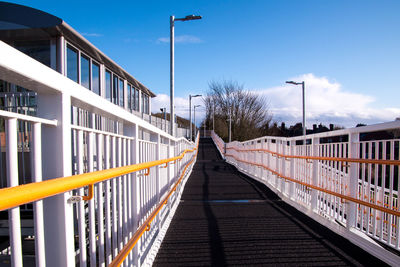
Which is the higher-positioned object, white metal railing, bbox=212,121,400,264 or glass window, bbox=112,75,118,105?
glass window, bbox=112,75,118,105

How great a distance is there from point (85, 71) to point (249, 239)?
273 inches

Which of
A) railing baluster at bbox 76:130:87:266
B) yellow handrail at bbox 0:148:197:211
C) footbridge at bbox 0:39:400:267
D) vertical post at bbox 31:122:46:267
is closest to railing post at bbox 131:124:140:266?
footbridge at bbox 0:39:400:267

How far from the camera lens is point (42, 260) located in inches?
56.6

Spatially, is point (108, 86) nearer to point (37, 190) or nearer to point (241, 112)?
point (37, 190)

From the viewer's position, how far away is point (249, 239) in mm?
4168

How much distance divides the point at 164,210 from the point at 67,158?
11.5 ft

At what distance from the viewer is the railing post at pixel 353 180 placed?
4156 mm

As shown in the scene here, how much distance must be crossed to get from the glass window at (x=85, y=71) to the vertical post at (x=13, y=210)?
7.78 metres

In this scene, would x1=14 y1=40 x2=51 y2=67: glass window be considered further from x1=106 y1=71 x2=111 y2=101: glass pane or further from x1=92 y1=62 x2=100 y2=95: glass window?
x1=106 y1=71 x2=111 y2=101: glass pane

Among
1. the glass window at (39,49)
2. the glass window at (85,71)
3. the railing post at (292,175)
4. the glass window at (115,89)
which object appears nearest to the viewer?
the railing post at (292,175)

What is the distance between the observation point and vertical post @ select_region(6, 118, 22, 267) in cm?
122

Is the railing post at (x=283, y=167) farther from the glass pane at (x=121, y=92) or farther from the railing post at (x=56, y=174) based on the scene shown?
the glass pane at (x=121, y=92)

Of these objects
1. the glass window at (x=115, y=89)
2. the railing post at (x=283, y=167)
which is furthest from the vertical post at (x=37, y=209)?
the glass window at (x=115, y=89)

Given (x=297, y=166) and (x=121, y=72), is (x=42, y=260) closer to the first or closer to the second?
(x=297, y=166)
